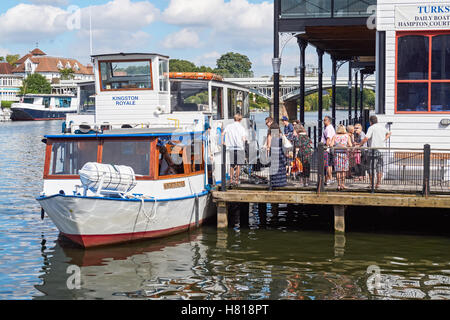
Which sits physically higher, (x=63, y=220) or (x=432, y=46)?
(x=432, y=46)

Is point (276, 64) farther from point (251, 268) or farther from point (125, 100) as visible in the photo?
point (251, 268)

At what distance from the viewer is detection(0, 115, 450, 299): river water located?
11.8m

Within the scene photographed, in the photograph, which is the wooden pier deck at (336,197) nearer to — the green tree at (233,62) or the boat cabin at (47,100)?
the boat cabin at (47,100)

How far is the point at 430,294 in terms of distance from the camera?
1160 cm

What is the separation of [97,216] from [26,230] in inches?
173

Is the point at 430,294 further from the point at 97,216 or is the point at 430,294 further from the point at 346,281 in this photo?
the point at 97,216

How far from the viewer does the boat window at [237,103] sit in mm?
21587

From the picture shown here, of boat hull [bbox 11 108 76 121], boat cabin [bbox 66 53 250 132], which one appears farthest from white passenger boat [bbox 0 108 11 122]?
boat cabin [bbox 66 53 250 132]

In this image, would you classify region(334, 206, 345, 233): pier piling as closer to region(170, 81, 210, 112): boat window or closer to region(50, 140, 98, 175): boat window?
region(170, 81, 210, 112): boat window

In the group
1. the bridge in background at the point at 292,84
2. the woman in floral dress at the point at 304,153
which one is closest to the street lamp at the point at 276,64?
the woman in floral dress at the point at 304,153

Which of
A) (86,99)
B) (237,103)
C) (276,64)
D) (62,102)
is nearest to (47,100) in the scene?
(62,102)

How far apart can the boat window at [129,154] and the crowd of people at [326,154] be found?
110 inches

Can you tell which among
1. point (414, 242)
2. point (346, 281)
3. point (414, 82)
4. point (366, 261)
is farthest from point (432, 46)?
point (346, 281)
